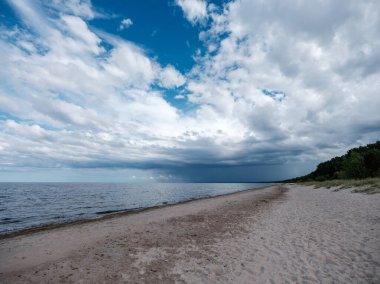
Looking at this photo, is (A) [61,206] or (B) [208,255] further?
(A) [61,206]

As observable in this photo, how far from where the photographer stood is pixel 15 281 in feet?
24.7

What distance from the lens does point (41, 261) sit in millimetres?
9422

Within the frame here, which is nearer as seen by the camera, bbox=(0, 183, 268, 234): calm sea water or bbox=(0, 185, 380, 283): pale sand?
bbox=(0, 185, 380, 283): pale sand

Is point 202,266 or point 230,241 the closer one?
point 202,266

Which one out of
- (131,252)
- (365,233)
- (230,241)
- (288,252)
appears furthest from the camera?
(230,241)

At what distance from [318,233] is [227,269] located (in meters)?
6.83

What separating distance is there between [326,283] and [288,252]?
2772mm

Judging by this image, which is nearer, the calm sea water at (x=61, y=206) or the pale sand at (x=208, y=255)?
the pale sand at (x=208, y=255)

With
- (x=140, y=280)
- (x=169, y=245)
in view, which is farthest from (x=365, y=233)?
(x=140, y=280)

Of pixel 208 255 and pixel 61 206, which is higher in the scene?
pixel 208 255

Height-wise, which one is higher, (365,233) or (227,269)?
(365,233)

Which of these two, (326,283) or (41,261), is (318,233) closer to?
(326,283)

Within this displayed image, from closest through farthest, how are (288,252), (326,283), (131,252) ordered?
(326,283) < (288,252) < (131,252)

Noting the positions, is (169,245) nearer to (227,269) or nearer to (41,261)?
(227,269)
